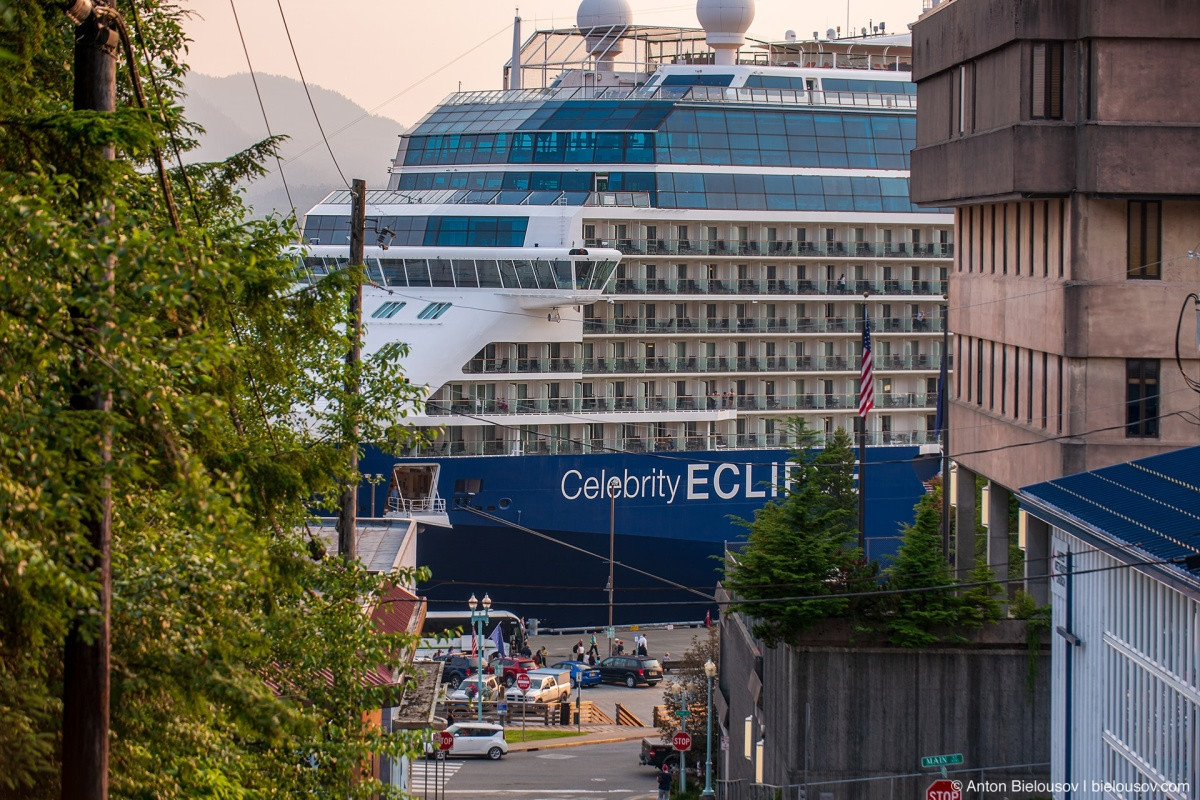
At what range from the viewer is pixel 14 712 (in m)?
6.81

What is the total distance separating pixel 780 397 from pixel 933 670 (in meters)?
28.6

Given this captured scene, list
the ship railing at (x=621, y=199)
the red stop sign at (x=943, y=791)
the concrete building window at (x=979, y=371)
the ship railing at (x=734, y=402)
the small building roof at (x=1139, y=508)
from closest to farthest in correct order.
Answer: the small building roof at (x=1139, y=508), the red stop sign at (x=943, y=791), the concrete building window at (x=979, y=371), the ship railing at (x=734, y=402), the ship railing at (x=621, y=199)

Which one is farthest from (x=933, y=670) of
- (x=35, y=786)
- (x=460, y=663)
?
(x=460, y=663)

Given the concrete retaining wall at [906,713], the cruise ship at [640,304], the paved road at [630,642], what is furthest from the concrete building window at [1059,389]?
the cruise ship at [640,304]

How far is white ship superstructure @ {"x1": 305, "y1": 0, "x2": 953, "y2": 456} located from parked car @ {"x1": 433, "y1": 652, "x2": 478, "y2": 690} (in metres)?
5.29

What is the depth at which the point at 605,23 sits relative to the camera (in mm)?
50625

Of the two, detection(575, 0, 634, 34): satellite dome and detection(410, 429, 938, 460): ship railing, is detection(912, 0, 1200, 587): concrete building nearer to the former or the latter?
detection(410, 429, 938, 460): ship railing

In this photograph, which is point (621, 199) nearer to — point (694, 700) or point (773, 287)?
point (773, 287)

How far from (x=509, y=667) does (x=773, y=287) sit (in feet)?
46.3

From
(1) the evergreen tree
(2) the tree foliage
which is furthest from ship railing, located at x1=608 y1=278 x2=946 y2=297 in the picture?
(2) the tree foliage

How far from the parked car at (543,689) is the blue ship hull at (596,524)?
9.38 ft

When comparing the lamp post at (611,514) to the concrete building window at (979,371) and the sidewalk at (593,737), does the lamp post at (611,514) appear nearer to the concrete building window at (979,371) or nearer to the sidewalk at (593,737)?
the sidewalk at (593,737)

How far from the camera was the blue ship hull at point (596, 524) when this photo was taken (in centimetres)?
4019

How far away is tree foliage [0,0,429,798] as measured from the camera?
6.02 metres
